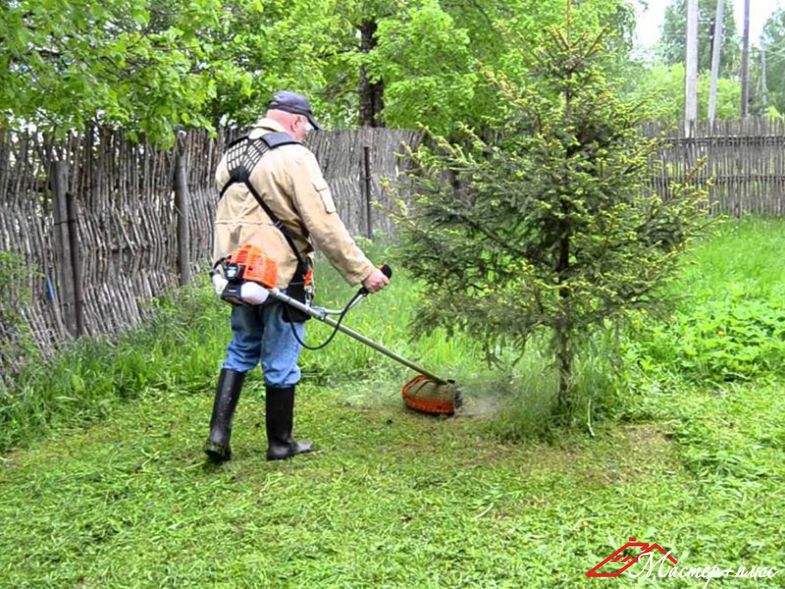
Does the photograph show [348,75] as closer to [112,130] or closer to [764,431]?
[112,130]

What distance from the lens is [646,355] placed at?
18.0 feet

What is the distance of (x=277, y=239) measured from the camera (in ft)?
13.0

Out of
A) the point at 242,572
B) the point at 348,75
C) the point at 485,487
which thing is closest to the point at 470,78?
the point at 348,75

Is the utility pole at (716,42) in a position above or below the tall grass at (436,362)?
above

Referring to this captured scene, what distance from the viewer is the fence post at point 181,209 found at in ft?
22.7

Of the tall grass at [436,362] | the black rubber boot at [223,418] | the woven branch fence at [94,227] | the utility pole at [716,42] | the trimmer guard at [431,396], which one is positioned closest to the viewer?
the black rubber boot at [223,418]

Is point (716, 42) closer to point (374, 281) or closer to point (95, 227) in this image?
point (95, 227)

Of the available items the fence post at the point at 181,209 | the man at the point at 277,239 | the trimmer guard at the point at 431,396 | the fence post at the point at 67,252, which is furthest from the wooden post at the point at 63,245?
the trimmer guard at the point at 431,396

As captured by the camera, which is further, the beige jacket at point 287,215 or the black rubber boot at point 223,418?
the black rubber boot at point 223,418

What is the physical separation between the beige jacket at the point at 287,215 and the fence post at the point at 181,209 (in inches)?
120

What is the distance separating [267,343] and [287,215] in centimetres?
66

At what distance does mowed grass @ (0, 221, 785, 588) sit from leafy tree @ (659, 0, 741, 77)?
5899cm

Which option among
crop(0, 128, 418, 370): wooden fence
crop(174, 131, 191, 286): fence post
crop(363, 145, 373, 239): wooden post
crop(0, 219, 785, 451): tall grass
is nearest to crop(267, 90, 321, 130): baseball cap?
crop(0, 128, 418, 370): wooden fence

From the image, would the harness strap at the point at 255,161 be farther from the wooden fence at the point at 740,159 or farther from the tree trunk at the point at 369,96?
the tree trunk at the point at 369,96
